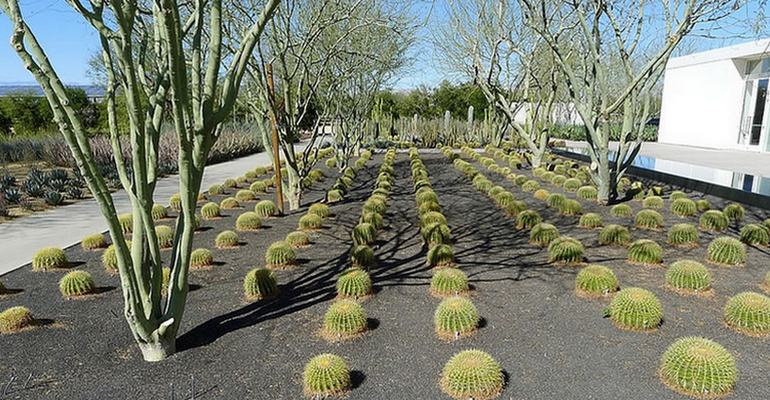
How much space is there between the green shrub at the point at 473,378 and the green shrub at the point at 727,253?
12.1 feet

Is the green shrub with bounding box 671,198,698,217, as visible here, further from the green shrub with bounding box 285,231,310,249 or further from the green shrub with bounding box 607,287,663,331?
the green shrub with bounding box 285,231,310,249

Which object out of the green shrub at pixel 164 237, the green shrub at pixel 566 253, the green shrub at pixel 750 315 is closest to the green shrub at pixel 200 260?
the green shrub at pixel 164 237

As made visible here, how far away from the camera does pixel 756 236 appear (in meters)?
5.79

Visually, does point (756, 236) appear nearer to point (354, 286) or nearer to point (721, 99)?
point (354, 286)

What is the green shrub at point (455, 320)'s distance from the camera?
362cm

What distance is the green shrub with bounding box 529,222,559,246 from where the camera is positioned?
19.2 feet

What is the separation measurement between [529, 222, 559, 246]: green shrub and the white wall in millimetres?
18155

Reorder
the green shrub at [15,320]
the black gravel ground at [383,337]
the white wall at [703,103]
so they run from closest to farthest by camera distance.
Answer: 1. the black gravel ground at [383,337]
2. the green shrub at [15,320]
3. the white wall at [703,103]

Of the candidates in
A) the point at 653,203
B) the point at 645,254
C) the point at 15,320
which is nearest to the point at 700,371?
the point at 645,254

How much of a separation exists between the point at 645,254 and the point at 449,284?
7.92 feet

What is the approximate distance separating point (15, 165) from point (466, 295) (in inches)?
628

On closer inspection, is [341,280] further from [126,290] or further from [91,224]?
[91,224]

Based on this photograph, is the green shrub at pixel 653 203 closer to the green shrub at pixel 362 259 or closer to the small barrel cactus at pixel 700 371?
the green shrub at pixel 362 259

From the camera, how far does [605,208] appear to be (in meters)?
8.25
